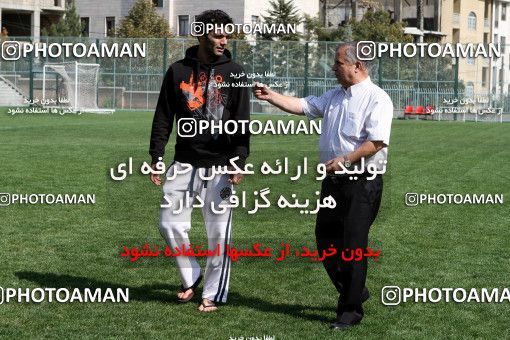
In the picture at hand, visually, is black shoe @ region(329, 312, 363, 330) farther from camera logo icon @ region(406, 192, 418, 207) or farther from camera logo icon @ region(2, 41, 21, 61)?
camera logo icon @ region(2, 41, 21, 61)

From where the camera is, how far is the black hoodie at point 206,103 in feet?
25.9

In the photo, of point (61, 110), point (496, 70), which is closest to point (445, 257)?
point (61, 110)

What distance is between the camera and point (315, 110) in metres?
7.88

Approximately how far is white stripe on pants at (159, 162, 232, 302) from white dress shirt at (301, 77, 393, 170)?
0.94 meters

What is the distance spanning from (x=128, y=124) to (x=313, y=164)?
96.6 feet

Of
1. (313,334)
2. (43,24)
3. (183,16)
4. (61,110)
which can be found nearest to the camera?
(313,334)

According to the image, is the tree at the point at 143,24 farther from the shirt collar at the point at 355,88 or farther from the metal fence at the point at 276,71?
the shirt collar at the point at 355,88

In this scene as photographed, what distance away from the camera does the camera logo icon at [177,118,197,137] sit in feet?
26.0

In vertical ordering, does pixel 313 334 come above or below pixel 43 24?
below

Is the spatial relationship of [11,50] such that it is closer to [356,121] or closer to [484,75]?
[484,75]

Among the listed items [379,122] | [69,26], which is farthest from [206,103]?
[69,26]

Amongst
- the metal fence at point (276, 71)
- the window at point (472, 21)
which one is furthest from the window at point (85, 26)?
the window at point (472, 21)

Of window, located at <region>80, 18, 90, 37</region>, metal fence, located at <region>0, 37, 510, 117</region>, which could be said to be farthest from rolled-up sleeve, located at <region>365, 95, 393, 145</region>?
window, located at <region>80, 18, 90, 37</region>

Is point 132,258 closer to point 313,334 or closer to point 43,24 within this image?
point 313,334
